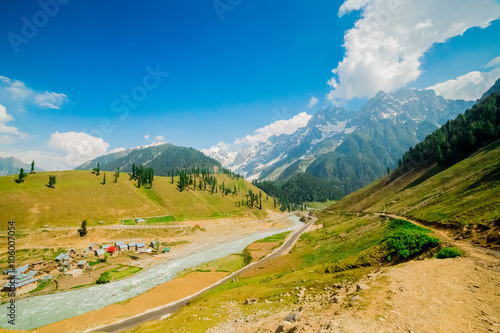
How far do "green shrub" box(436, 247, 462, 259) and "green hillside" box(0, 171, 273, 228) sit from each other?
481 feet

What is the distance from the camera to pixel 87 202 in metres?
135

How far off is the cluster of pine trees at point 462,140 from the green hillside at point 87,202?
146 meters

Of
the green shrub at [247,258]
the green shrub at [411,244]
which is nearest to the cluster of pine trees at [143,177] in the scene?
the green shrub at [247,258]

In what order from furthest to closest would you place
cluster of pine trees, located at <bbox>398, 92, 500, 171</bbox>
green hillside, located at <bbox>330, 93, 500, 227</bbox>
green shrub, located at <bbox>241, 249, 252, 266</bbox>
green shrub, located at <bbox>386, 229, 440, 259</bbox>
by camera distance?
cluster of pine trees, located at <bbox>398, 92, 500, 171</bbox>
green shrub, located at <bbox>241, 249, 252, 266</bbox>
green hillside, located at <bbox>330, 93, 500, 227</bbox>
green shrub, located at <bbox>386, 229, 440, 259</bbox>

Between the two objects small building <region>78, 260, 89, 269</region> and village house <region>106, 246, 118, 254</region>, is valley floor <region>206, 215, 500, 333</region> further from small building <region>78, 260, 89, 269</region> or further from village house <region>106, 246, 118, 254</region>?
village house <region>106, 246, 118, 254</region>

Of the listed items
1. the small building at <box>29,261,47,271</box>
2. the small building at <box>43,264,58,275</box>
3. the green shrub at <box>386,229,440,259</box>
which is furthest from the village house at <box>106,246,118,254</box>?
the green shrub at <box>386,229,440,259</box>

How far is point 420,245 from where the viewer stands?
24.9 m

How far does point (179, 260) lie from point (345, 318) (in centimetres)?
8687

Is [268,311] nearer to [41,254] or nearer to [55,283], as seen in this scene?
[55,283]

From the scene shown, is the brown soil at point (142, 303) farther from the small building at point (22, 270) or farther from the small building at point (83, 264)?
the small building at point (83, 264)

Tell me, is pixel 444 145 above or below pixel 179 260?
above

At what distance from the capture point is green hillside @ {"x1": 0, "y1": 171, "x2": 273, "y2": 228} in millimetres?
110312

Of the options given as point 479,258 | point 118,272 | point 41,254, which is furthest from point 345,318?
point 41,254

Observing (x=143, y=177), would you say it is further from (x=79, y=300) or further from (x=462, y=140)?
(x=462, y=140)
